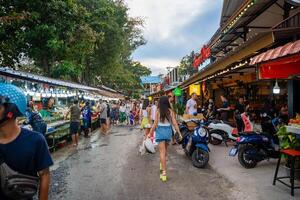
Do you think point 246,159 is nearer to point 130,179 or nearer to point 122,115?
point 130,179

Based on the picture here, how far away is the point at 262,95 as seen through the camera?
59.2 feet

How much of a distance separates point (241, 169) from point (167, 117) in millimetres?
2171

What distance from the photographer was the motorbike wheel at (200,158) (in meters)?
8.98

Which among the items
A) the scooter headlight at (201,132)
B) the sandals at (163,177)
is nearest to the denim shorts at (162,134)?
the sandals at (163,177)

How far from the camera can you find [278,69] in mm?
8031

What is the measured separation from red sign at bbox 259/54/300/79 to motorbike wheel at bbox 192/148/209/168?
7.61ft

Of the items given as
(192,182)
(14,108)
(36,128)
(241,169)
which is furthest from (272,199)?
(36,128)

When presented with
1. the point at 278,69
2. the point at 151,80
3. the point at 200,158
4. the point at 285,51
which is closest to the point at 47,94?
the point at 200,158

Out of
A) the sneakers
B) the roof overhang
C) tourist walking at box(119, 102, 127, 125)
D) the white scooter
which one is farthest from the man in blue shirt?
tourist walking at box(119, 102, 127, 125)

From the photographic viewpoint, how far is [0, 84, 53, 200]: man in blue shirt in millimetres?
2684

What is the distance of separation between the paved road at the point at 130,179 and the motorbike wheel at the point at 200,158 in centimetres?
16

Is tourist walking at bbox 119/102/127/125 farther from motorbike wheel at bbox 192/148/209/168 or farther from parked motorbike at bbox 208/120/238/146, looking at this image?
motorbike wheel at bbox 192/148/209/168

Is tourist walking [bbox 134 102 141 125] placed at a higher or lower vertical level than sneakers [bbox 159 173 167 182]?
higher

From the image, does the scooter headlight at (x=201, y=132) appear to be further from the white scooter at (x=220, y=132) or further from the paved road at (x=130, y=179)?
the white scooter at (x=220, y=132)
